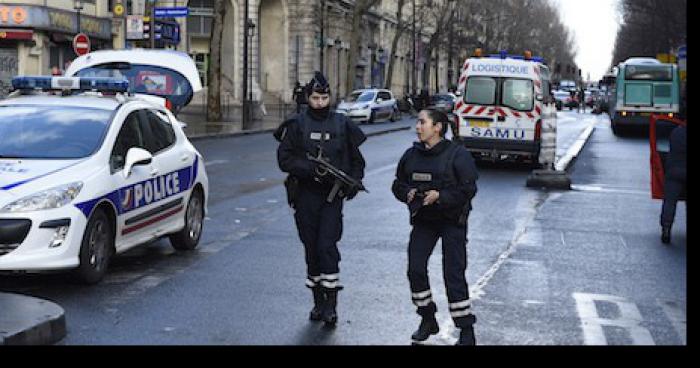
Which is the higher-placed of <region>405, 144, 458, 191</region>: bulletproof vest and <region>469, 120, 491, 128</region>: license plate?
<region>469, 120, 491, 128</region>: license plate

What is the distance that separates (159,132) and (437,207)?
465cm

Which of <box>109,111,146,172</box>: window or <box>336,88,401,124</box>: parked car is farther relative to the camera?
<box>336,88,401,124</box>: parked car

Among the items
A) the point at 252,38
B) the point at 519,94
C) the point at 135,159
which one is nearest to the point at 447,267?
the point at 135,159

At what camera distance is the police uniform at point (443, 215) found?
24.4 ft

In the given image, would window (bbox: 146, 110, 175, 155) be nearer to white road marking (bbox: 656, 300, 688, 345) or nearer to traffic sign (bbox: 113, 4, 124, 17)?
white road marking (bbox: 656, 300, 688, 345)

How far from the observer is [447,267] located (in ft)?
24.7

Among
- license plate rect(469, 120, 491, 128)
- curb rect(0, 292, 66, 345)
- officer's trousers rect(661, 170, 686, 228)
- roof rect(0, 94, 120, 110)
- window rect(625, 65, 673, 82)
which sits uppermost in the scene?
window rect(625, 65, 673, 82)

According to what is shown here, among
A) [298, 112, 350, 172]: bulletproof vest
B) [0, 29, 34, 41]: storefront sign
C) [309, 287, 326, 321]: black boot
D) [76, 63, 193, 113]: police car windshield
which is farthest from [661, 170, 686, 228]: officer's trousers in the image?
[0, 29, 34, 41]: storefront sign

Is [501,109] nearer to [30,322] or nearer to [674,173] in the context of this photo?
[674,173]

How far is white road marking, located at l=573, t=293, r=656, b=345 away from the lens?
7.99 meters

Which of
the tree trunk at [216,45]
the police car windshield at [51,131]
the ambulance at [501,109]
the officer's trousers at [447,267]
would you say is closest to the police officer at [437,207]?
the officer's trousers at [447,267]

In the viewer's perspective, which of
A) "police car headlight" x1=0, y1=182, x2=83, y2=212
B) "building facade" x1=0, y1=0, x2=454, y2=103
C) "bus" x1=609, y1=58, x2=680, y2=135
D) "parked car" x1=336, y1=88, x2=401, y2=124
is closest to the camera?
"police car headlight" x1=0, y1=182, x2=83, y2=212

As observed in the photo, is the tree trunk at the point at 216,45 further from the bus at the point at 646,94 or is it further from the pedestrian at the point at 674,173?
the pedestrian at the point at 674,173
